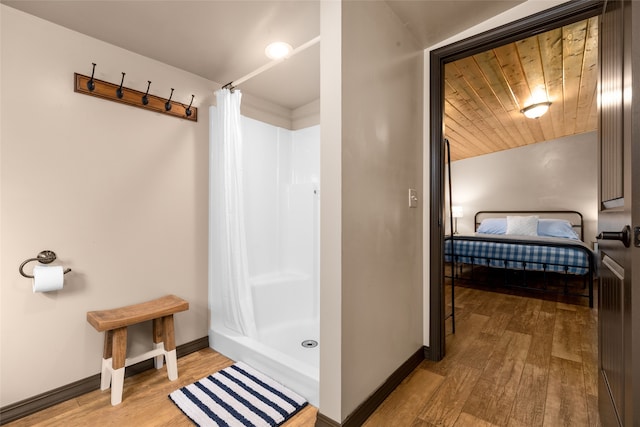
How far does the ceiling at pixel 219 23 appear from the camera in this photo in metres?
1.53

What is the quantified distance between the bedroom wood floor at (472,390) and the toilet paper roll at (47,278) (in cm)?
68

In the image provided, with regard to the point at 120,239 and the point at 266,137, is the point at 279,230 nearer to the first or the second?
the point at 266,137

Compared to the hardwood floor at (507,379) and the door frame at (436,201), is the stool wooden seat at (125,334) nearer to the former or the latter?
the hardwood floor at (507,379)

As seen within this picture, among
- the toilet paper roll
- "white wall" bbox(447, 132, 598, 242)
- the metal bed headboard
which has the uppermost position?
"white wall" bbox(447, 132, 598, 242)

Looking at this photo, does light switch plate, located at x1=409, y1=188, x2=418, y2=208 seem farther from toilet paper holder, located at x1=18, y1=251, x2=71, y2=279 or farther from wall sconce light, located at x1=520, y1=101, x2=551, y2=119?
wall sconce light, located at x1=520, y1=101, x2=551, y2=119

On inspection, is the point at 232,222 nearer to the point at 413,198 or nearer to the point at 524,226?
the point at 413,198

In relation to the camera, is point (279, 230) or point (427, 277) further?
point (279, 230)

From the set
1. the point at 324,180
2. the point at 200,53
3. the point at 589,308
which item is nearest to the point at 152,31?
the point at 200,53

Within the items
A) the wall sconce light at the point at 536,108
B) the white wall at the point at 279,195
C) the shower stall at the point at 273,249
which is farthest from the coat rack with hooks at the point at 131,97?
the wall sconce light at the point at 536,108

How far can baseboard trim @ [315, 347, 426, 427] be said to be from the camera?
1.34 metres

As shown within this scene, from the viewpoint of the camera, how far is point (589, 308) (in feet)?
10.3

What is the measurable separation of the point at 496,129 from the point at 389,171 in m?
3.56

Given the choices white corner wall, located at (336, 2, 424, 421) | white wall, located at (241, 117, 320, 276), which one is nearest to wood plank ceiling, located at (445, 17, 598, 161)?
white corner wall, located at (336, 2, 424, 421)

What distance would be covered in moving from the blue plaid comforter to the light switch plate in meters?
2.64
